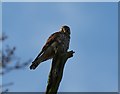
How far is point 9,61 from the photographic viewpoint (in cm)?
786

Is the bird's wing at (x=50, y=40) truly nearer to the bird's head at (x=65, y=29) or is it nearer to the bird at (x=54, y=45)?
the bird at (x=54, y=45)

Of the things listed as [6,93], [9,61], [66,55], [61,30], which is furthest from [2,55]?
[66,55]

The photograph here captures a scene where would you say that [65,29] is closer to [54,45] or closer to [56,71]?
[54,45]

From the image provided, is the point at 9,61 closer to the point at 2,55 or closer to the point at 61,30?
the point at 2,55

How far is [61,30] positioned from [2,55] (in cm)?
277

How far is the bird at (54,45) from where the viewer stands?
17.3 feet

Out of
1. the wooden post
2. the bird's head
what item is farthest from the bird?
the wooden post

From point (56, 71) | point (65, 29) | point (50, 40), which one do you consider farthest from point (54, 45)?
point (56, 71)

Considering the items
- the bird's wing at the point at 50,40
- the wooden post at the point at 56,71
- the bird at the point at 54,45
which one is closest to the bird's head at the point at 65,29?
the bird at the point at 54,45

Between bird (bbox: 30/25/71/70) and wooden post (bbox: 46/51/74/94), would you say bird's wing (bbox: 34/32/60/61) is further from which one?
wooden post (bbox: 46/51/74/94)

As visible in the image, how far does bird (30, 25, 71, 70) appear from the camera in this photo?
5262 mm

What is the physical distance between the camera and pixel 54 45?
543 centimetres

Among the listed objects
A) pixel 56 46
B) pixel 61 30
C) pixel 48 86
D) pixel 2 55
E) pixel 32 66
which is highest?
pixel 2 55

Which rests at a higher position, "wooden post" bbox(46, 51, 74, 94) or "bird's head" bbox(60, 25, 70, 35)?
"bird's head" bbox(60, 25, 70, 35)
